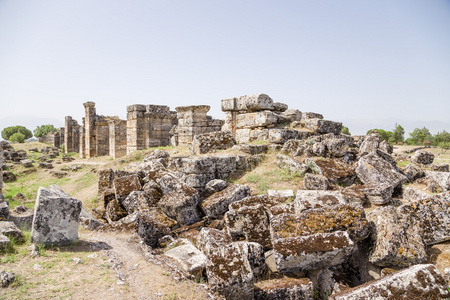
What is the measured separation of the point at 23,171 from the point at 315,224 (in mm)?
21351

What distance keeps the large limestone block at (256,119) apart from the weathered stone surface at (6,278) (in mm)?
6812

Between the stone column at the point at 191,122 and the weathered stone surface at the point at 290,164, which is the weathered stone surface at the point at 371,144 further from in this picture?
the stone column at the point at 191,122

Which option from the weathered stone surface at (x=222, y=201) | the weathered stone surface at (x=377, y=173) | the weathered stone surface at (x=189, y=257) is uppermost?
the weathered stone surface at (x=377, y=173)

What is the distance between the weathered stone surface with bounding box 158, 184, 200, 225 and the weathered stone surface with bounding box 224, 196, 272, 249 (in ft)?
4.00

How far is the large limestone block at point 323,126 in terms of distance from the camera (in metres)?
8.37

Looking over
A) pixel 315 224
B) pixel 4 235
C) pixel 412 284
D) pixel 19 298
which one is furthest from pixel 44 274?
pixel 412 284

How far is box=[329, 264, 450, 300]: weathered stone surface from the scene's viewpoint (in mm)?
2727

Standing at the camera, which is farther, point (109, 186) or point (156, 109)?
point (156, 109)

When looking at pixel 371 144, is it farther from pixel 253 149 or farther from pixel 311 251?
pixel 311 251

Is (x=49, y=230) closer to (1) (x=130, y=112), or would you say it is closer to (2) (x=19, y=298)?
(2) (x=19, y=298)

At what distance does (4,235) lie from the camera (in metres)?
4.32

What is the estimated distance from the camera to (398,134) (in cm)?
4288

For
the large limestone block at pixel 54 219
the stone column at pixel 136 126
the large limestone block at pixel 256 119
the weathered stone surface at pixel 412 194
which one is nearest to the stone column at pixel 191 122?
the stone column at pixel 136 126

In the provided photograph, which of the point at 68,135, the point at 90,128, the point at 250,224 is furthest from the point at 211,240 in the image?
the point at 68,135
